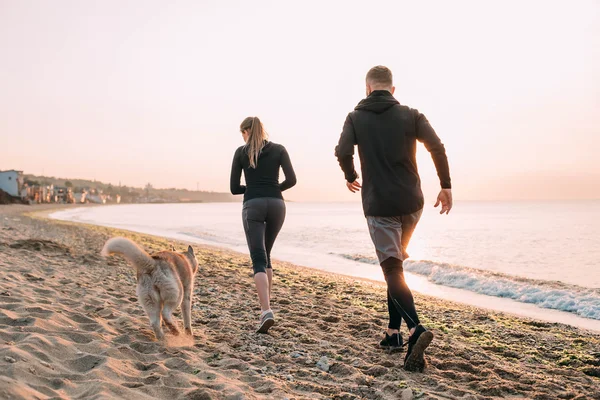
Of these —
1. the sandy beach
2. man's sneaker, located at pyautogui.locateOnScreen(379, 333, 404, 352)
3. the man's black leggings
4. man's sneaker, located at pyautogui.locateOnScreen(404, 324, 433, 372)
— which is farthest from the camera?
man's sneaker, located at pyautogui.locateOnScreen(379, 333, 404, 352)

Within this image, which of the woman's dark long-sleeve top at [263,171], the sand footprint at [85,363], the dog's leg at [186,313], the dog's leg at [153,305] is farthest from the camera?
the woman's dark long-sleeve top at [263,171]

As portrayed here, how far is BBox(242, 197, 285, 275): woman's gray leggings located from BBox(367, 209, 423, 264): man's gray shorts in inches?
55.0

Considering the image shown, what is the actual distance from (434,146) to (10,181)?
91766mm

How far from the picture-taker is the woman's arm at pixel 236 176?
16.2 feet

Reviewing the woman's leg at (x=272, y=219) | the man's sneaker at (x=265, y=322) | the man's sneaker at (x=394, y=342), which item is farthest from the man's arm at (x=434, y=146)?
the man's sneaker at (x=265, y=322)

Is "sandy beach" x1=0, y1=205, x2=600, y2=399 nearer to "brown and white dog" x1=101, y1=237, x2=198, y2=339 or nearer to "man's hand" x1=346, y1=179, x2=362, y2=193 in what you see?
"brown and white dog" x1=101, y1=237, x2=198, y2=339

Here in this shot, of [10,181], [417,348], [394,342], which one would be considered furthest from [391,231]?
[10,181]

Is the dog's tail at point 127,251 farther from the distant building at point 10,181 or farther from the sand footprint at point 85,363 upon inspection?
the distant building at point 10,181

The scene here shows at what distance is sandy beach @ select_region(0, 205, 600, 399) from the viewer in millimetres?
3086

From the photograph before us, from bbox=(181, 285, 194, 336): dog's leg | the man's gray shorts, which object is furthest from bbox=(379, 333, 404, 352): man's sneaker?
bbox=(181, 285, 194, 336): dog's leg

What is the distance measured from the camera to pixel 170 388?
3045mm

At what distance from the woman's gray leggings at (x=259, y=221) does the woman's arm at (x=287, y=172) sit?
0.24 m

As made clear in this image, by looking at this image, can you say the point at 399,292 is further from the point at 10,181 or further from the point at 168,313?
the point at 10,181

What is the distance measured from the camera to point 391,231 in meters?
3.75
